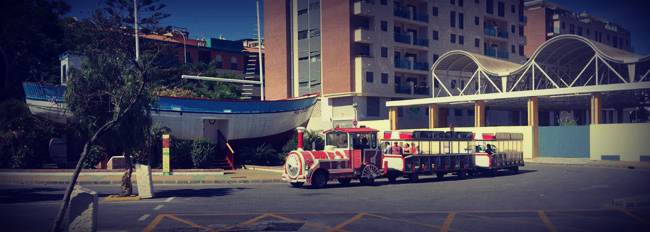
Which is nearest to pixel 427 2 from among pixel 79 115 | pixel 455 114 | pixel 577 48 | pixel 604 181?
pixel 455 114

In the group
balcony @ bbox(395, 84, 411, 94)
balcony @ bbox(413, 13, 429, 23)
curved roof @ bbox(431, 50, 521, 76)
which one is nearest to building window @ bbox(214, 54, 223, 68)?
balcony @ bbox(395, 84, 411, 94)

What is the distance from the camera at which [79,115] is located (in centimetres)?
1767

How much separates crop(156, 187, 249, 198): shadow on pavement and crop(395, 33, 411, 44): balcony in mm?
36719

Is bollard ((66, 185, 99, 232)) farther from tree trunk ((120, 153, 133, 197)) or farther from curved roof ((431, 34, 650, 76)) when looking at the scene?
curved roof ((431, 34, 650, 76))

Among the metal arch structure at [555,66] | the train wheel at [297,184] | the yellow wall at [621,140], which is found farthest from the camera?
the metal arch structure at [555,66]

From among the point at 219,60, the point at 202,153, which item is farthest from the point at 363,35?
the point at 219,60

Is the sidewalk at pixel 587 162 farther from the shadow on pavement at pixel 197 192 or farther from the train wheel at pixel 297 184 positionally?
the shadow on pavement at pixel 197 192

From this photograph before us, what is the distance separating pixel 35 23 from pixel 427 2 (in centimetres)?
3800

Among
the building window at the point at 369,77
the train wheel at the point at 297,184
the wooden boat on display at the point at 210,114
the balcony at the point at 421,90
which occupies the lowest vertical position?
the train wheel at the point at 297,184

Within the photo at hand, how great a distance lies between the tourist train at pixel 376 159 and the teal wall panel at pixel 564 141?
1294 centimetres

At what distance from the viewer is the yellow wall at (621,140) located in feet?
116

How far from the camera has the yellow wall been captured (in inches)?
1390

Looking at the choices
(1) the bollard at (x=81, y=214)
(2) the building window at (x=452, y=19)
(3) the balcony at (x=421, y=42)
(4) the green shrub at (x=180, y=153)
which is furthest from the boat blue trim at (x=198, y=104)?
(2) the building window at (x=452, y=19)

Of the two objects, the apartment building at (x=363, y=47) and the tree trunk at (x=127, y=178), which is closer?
the tree trunk at (x=127, y=178)
